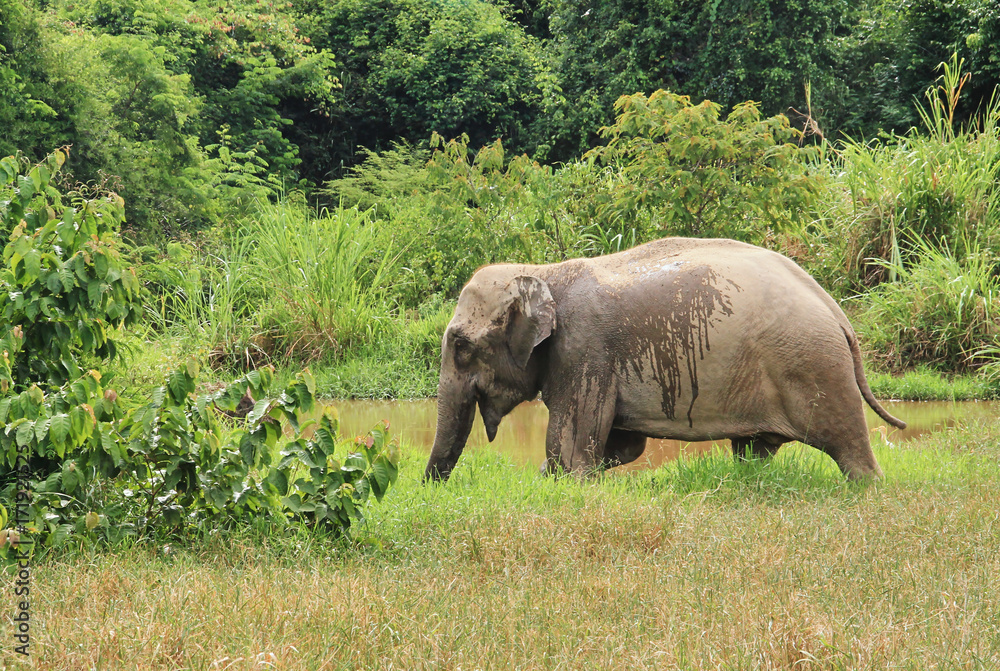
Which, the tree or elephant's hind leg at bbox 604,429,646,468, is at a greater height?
the tree

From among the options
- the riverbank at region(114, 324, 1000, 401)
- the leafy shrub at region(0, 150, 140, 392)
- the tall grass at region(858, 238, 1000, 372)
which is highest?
the leafy shrub at region(0, 150, 140, 392)

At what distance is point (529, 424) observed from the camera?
9.18 m

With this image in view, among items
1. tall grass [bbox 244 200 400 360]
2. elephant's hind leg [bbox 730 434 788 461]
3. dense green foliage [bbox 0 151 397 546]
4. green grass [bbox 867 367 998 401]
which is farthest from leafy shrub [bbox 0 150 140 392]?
green grass [bbox 867 367 998 401]

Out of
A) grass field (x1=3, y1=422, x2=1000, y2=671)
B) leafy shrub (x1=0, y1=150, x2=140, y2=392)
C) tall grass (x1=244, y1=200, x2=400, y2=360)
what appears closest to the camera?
grass field (x1=3, y1=422, x2=1000, y2=671)

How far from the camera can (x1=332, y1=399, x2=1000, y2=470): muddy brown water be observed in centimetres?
792

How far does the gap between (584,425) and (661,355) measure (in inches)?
22.6

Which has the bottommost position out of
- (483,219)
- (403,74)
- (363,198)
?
(363,198)

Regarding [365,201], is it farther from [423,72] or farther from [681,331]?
[681,331]

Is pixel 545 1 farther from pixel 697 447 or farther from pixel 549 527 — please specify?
pixel 549 527

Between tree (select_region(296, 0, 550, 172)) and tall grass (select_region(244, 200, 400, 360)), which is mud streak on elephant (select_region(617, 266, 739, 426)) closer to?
tall grass (select_region(244, 200, 400, 360))

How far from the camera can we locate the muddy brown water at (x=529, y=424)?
26.0 ft

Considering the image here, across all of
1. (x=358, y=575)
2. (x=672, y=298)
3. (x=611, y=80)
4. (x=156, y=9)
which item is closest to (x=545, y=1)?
(x=611, y=80)

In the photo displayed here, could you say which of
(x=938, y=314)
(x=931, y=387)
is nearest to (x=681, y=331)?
(x=931, y=387)

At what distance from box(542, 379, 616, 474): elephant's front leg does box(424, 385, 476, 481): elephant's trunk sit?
56 centimetres
